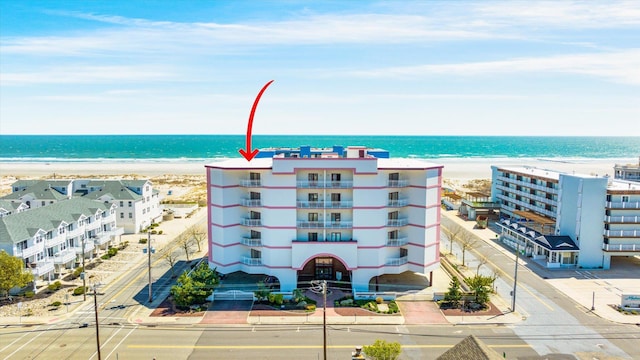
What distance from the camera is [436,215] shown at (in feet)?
189

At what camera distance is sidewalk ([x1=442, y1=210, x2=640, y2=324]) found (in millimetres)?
48812

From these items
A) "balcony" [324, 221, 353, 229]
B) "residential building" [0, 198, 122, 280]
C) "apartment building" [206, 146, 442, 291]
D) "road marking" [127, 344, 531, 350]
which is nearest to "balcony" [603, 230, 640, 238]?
"apartment building" [206, 146, 442, 291]

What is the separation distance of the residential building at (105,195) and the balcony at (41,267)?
24387 mm

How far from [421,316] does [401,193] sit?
1591 centimetres

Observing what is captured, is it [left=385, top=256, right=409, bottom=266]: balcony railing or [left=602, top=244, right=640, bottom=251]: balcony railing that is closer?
[left=385, top=256, right=409, bottom=266]: balcony railing

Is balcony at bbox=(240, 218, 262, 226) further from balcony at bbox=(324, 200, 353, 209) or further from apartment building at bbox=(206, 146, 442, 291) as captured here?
balcony at bbox=(324, 200, 353, 209)

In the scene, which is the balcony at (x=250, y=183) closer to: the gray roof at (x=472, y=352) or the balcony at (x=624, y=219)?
the gray roof at (x=472, y=352)

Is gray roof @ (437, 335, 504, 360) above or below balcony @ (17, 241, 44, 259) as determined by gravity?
above

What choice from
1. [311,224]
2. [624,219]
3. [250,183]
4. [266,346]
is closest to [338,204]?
[311,224]

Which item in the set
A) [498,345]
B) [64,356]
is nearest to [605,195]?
[498,345]

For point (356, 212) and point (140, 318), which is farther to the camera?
point (356, 212)

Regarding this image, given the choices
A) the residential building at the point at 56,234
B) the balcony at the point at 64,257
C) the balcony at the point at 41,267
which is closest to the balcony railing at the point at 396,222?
the residential building at the point at 56,234

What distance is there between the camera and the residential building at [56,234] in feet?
175

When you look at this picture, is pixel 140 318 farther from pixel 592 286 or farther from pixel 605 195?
pixel 605 195
